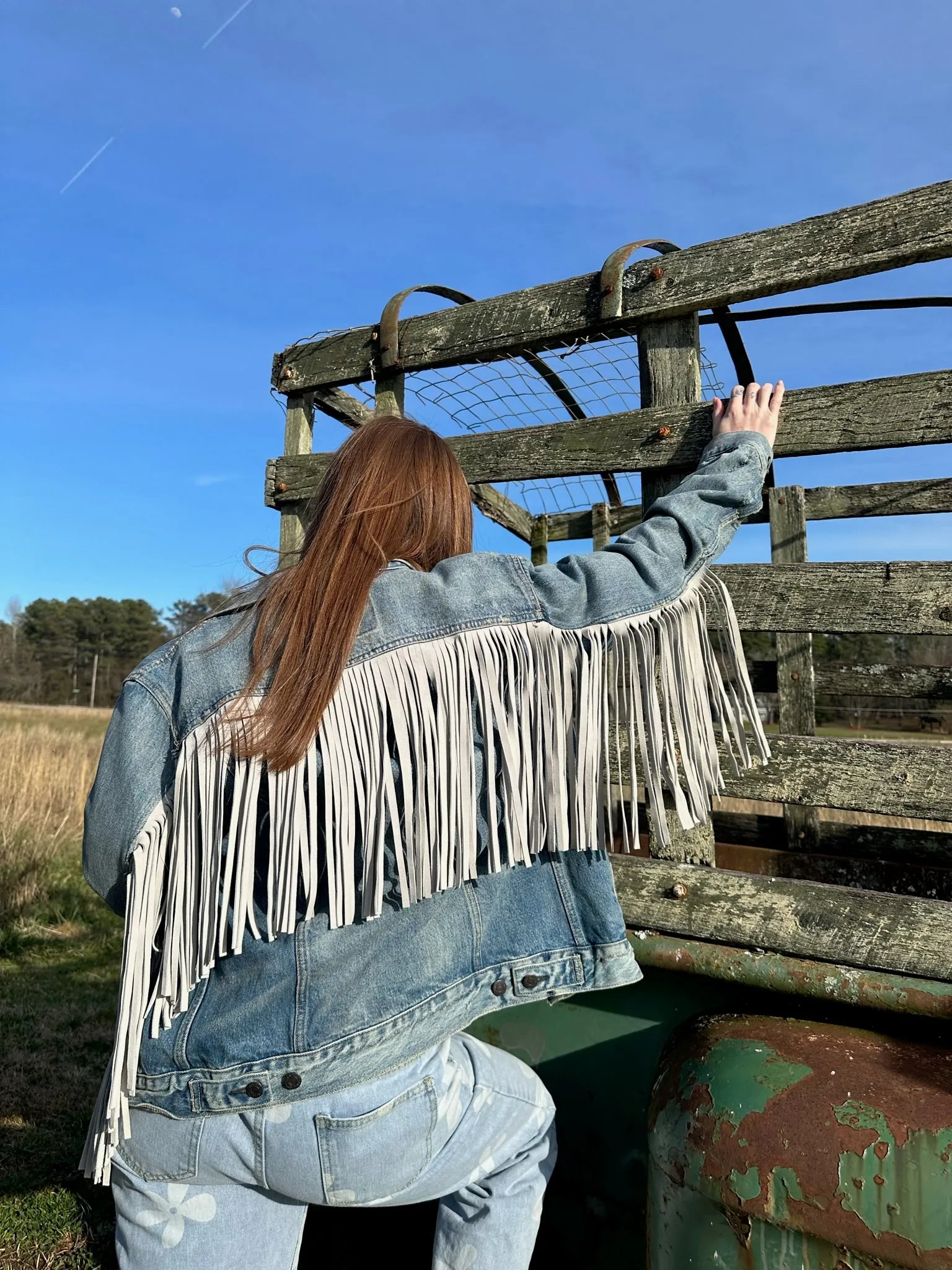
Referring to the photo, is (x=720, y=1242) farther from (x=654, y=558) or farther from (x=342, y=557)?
(x=342, y=557)

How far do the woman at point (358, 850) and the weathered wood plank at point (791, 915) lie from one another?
1.38 feet

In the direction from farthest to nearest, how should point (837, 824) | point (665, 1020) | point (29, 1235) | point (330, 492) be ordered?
1. point (837, 824)
2. point (29, 1235)
3. point (665, 1020)
4. point (330, 492)

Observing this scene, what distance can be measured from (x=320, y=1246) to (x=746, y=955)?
1.57m

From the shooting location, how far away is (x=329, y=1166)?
4.46ft

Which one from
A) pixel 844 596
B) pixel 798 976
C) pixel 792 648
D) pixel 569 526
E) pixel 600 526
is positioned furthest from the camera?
pixel 569 526

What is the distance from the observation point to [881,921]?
66.6 inches

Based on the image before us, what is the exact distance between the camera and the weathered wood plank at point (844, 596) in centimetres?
175

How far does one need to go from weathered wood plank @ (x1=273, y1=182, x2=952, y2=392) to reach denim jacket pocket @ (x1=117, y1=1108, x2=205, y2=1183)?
1.85 metres

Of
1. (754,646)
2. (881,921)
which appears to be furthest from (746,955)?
(754,646)

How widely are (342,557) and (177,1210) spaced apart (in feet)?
3.53

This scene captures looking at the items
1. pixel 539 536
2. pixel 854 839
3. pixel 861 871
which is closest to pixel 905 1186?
pixel 861 871

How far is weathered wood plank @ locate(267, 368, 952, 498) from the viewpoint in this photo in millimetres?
1787

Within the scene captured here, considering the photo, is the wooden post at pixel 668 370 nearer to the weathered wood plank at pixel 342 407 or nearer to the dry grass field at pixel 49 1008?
the weathered wood plank at pixel 342 407

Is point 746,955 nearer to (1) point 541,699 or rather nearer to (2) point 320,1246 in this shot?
(1) point 541,699
